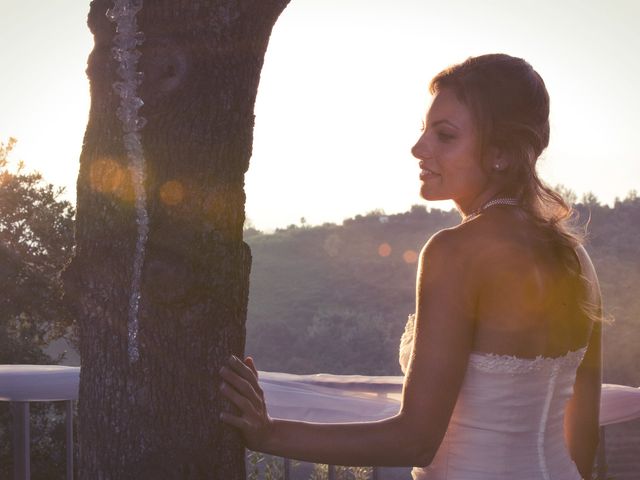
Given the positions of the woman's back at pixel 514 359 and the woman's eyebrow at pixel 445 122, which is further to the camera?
the woman's eyebrow at pixel 445 122

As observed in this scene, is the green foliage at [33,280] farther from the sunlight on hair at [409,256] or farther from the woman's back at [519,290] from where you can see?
the sunlight on hair at [409,256]

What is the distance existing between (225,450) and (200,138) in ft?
2.90

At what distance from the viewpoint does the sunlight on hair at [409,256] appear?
37688mm

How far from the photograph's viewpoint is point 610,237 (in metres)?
33.0

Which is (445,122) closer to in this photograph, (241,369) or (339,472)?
(241,369)

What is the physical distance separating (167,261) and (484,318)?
89 cm

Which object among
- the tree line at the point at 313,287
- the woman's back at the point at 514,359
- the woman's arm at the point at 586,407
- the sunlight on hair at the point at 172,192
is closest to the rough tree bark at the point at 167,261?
the sunlight on hair at the point at 172,192

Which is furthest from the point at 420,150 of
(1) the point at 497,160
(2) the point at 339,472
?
(2) the point at 339,472

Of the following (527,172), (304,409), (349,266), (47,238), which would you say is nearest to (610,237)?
(349,266)

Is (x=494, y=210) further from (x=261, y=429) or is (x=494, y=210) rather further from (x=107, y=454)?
(x=107, y=454)

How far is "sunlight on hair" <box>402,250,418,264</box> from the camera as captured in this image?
3769 centimetres

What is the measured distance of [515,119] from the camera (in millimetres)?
2260

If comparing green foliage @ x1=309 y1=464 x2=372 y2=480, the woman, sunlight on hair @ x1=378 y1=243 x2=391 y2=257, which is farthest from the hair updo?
sunlight on hair @ x1=378 y1=243 x2=391 y2=257

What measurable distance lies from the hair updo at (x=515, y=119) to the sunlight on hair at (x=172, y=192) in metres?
0.76
